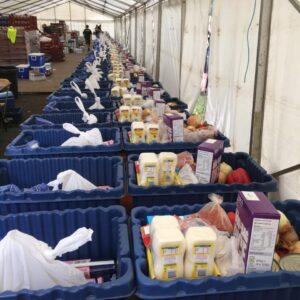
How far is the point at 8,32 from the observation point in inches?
380

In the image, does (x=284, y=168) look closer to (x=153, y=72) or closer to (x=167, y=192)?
(x=167, y=192)

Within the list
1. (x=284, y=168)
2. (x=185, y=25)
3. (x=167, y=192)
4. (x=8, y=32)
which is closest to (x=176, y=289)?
(x=167, y=192)

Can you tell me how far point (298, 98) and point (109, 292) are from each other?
1242 mm

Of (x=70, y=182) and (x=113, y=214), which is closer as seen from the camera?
(x=113, y=214)

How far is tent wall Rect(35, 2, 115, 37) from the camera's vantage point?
2711cm

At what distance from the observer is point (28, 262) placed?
98 centimetres

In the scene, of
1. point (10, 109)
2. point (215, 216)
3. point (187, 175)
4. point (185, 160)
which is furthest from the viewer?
point (10, 109)

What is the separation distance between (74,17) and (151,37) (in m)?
22.4

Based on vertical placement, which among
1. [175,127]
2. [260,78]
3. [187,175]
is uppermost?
[260,78]

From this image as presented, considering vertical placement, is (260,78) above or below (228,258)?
above

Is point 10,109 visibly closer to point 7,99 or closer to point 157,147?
point 7,99

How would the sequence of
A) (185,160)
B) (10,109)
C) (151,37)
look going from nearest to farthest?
1. (185,160)
2. (10,109)
3. (151,37)

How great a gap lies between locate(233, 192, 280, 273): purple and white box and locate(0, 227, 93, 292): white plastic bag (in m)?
0.42

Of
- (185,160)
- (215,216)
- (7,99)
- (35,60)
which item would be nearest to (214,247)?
(215,216)
